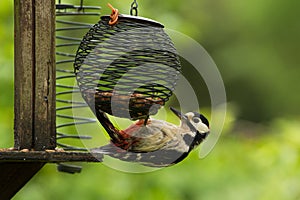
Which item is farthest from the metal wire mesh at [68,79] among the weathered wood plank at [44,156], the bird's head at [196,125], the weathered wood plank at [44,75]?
the weathered wood plank at [44,156]

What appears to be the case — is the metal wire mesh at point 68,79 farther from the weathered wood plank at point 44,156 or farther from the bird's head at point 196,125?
the weathered wood plank at point 44,156

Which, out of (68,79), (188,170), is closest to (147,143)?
(68,79)

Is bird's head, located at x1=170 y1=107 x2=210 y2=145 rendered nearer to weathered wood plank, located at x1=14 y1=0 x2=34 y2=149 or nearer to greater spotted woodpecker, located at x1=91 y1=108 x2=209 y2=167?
greater spotted woodpecker, located at x1=91 y1=108 x2=209 y2=167

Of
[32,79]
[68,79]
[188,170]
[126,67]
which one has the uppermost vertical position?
[126,67]

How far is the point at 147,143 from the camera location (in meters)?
3.79

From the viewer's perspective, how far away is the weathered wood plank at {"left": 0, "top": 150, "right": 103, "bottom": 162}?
347 centimetres

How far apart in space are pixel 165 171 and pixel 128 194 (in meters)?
0.43

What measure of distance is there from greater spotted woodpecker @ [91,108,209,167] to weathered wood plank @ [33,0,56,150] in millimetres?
212

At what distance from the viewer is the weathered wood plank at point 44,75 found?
147 inches

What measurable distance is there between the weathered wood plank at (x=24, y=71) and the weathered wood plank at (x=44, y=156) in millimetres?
204

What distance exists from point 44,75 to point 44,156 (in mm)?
412

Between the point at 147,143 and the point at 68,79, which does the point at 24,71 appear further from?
the point at 68,79

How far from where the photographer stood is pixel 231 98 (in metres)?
10.4

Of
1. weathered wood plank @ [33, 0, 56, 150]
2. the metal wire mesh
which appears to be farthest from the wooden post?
the metal wire mesh
